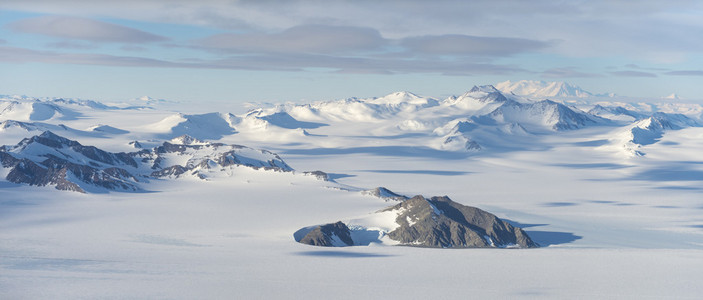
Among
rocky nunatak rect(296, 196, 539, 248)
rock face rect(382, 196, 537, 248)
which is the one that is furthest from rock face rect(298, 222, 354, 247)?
rock face rect(382, 196, 537, 248)

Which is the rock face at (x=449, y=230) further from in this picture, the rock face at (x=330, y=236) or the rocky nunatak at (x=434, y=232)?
the rock face at (x=330, y=236)

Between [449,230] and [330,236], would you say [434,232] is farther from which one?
[330,236]

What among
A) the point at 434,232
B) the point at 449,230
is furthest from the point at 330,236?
the point at 449,230

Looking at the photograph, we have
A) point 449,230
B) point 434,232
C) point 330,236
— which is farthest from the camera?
point 449,230

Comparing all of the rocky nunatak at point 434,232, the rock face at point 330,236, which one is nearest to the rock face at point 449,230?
the rocky nunatak at point 434,232

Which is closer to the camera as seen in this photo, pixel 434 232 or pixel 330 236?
pixel 330 236

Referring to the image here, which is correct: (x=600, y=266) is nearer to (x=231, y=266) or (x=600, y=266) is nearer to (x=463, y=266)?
(x=463, y=266)

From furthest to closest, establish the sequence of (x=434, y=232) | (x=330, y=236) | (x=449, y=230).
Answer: (x=449, y=230) < (x=434, y=232) < (x=330, y=236)
